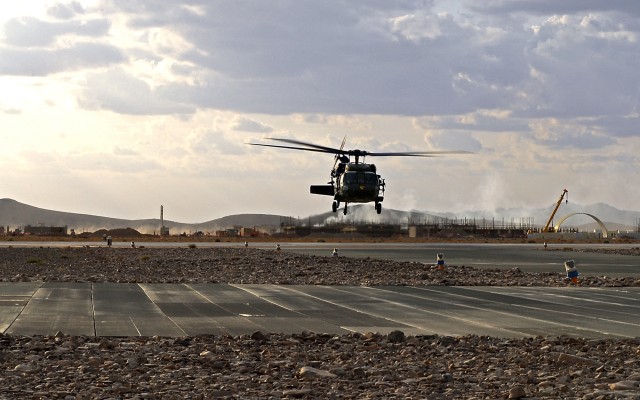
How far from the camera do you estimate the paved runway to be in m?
19.0

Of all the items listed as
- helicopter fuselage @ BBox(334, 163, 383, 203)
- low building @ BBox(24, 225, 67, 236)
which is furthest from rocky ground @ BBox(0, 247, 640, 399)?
low building @ BBox(24, 225, 67, 236)

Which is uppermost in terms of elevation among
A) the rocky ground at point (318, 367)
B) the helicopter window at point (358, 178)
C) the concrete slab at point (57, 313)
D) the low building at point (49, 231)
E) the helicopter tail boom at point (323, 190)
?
the helicopter window at point (358, 178)

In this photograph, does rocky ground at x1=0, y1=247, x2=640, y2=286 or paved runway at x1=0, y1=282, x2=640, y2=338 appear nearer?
paved runway at x1=0, y1=282, x2=640, y2=338

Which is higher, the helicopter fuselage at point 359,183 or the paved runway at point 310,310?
the helicopter fuselage at point 359,183

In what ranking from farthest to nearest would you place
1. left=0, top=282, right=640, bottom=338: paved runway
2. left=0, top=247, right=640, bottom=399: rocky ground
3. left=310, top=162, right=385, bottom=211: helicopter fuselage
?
left=310, top=162, right=385, bottom=211: helicopter fuselage → left=0, top=282, right=640, bottom=338: paved runway → left=0, top=247, right=640, bottom=399: rocky ground

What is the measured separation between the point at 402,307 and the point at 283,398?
45.0 feet

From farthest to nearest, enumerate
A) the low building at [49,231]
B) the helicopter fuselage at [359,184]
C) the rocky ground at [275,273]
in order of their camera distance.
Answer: the low building at [49,231], the helicopter fuselage at [359,184], the rocky ground at [275,273]

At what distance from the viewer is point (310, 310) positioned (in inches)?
918

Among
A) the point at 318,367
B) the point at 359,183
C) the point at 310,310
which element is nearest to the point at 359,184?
the point at 359,183

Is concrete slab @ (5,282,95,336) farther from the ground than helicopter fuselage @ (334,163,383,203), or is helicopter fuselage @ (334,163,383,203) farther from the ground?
helicopter fuselage @ (334,163,383,203)

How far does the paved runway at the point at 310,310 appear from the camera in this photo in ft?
62.4

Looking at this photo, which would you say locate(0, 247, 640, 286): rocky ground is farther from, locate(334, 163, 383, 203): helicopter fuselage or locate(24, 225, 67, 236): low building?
locate(24, 225, 67, 236): low building

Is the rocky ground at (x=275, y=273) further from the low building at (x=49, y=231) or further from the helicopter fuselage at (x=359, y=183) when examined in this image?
the low building at (x=49, y=231)

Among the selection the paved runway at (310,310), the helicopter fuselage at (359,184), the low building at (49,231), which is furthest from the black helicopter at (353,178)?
the low building at (49,231)
